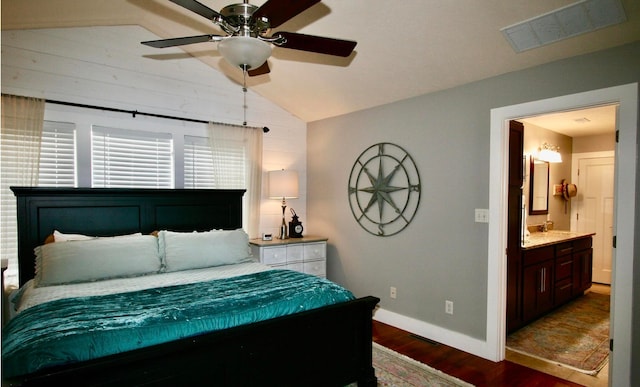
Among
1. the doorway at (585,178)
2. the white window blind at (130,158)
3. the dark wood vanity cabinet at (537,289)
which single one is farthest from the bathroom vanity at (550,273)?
the white window blind at (130,158)

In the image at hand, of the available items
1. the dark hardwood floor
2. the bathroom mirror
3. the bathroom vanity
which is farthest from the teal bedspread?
the bathroom mirror

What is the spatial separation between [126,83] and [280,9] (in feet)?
8.00

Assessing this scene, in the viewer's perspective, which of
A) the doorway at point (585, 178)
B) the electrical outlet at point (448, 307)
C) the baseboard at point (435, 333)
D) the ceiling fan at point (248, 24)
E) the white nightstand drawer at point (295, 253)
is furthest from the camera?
the doorway at point (585, 178)

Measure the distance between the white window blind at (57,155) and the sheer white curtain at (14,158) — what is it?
4.0 inches

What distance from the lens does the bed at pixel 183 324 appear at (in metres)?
Answer: 1.78

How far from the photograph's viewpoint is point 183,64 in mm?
3945

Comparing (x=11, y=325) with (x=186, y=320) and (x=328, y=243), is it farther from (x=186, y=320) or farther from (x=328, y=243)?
(x=328, y=243)

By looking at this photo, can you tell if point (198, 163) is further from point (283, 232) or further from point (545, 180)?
point (545, 180)

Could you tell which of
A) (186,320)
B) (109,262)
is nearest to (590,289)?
(186,320)

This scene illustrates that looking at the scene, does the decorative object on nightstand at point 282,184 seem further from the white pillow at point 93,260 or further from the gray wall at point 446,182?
the white pillow at point 93,260

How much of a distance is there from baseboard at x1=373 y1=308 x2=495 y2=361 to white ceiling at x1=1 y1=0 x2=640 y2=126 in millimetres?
2219

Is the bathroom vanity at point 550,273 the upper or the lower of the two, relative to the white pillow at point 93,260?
lower

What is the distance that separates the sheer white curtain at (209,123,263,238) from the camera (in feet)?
13.5

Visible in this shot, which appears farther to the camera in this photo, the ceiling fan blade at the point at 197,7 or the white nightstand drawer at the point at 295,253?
the white nightstand drawer at the point at 295,253
